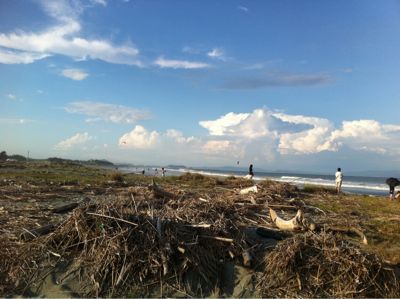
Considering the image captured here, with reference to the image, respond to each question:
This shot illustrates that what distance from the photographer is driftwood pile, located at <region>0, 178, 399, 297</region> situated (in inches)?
284

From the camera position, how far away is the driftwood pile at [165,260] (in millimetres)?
7207

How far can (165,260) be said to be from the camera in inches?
292

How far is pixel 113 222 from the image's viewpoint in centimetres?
816

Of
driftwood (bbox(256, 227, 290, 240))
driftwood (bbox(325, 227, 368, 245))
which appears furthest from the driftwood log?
driftwood (bbox(325, 227, 368, 245))

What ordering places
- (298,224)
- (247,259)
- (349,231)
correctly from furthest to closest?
(349,231), (298,224), (247,259)

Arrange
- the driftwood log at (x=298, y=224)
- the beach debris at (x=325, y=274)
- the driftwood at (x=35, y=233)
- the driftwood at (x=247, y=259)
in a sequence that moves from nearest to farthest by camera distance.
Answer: the beach debris at (x=325, y=274) < the driftwood at (x=247, y=259) < the driftwood at (x=35, y=233) < the driftwood log at (x=298, y=224)

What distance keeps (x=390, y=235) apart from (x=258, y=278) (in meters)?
5.84

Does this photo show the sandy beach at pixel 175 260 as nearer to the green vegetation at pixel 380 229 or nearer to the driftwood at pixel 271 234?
the driftwood at pixel 271 234

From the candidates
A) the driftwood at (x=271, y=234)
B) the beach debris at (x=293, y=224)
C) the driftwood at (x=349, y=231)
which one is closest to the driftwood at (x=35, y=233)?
the driftwood at (x=271, y=234)

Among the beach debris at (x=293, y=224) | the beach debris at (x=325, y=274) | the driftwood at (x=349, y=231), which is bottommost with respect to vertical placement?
the beach debris at (x=325, y=274)

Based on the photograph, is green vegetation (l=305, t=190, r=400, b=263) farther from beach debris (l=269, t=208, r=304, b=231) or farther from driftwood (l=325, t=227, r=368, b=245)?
beach debris (l=269, t=208, r=304, b=231)

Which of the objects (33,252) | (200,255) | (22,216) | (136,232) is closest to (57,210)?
(22,216)

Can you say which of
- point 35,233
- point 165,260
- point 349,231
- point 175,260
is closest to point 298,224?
point 349,231

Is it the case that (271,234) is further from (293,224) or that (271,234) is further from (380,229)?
(380,229)
